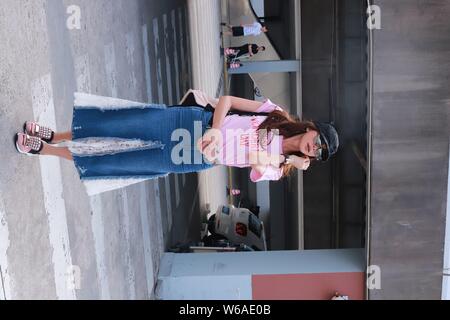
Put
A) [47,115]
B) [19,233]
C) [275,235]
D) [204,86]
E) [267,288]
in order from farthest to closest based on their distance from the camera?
[275,235] → [204,86] → [267,288] → [47,115] → [19,233]

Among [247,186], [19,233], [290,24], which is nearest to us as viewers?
[19,233]

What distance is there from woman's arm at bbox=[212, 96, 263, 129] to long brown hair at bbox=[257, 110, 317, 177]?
0.35 ft

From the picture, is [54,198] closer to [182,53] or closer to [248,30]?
[182,53]

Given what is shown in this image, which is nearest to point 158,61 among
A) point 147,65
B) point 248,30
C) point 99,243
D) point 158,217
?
point 147,65

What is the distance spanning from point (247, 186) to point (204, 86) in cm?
540

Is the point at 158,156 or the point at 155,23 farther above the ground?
the point at 155,23

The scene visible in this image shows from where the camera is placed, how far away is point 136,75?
5.22m

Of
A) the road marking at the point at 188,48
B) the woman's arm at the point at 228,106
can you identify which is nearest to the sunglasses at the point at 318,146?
the woman's arm at the point at 228,106

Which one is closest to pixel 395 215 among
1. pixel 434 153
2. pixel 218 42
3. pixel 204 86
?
pixel 434 153

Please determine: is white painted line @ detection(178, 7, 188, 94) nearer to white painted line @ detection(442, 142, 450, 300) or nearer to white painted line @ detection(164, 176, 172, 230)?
white painted line @ detection(164, 176, 172, 230)

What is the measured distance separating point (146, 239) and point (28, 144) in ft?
8.45

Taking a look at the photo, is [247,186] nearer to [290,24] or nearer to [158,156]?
[290,24]

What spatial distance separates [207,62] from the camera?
376 inches

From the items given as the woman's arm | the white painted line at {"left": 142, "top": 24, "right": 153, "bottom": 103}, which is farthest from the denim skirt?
the white painted line at {"left": 142, "top": 24, "right": 153, "bottom": 103}
